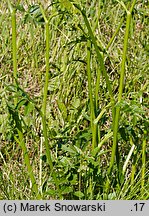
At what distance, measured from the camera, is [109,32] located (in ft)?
8.75

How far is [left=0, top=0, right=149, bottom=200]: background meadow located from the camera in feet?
4.85

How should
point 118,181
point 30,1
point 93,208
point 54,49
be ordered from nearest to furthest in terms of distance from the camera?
1. point 93,208
2. point 118,181
3. point 54,49
4. point 30,1

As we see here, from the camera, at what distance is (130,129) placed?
1599mm

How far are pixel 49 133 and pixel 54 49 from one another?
0.80m

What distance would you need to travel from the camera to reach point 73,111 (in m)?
2.04

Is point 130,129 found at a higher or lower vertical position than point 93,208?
higher

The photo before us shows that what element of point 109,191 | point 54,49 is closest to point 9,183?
point 109,191

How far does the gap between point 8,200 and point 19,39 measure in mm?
1166

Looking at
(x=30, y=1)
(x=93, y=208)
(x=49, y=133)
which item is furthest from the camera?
(x=30, y=1)

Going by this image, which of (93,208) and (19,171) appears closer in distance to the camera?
(93,208)

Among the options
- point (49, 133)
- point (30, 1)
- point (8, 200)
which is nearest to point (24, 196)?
point (8, 200)

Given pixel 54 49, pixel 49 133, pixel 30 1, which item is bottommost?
pixel 49 133

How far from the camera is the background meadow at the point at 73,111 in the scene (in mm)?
1478

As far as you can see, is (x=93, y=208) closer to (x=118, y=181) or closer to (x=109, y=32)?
(x=118, y=181)
